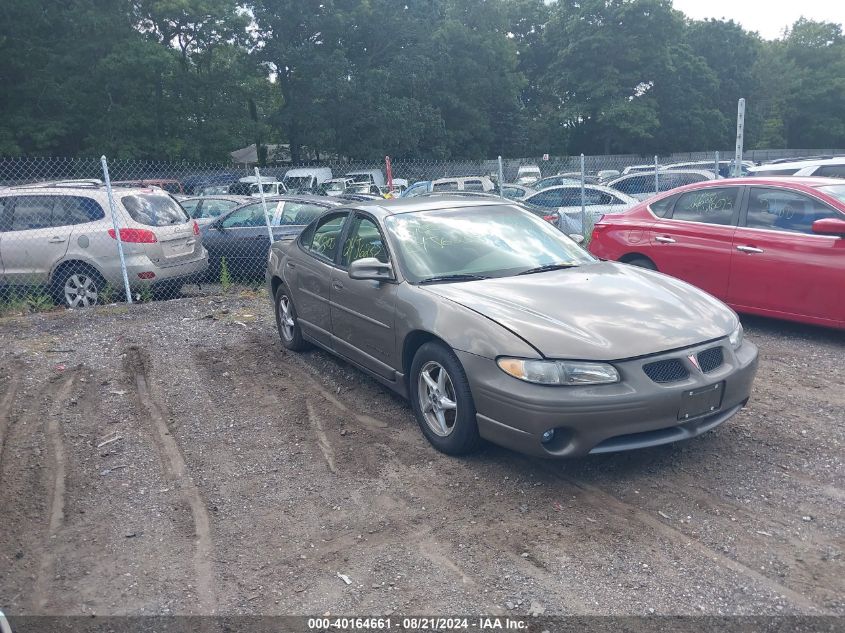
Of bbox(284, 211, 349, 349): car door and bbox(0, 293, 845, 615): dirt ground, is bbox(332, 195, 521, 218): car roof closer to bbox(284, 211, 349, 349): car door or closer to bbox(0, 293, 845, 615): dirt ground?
bbox(284, 211, 349, 349): car door

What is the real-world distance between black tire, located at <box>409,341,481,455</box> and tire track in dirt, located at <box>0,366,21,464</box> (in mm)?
2751

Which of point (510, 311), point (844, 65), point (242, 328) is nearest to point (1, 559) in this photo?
point (510, 311)

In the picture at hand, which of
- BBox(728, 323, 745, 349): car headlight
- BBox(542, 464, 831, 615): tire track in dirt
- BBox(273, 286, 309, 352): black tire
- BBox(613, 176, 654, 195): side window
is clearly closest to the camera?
BBox(542, 464, 831, 615): tire track in dirt

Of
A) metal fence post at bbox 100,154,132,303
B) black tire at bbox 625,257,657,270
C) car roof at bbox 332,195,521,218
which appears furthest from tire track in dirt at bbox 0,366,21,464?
black tire at bbox 625,257,657,270

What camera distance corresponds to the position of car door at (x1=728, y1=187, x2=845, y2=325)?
250 inches

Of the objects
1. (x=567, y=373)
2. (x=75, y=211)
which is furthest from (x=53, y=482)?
(x=75, y=211)

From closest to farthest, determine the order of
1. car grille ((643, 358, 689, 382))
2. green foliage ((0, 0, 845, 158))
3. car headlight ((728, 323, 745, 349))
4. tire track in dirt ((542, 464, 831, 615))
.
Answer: tire track in dirt ((542, 464, 831, 615)) → car grille ((643, 358, 689, 382)) → car headlight ((728, 323, 745, 349)) → green foliage ((0, 0, 845, 158))

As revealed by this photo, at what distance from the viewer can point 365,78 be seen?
34.9 m

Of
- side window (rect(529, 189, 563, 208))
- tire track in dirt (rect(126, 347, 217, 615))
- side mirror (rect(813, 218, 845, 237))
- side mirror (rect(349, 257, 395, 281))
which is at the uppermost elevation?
side mirror (rect(349, 257, 395, 281))

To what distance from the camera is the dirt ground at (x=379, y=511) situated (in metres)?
3.12

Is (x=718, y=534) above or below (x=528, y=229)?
below

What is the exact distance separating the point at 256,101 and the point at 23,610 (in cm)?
3635

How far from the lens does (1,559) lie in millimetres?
3494

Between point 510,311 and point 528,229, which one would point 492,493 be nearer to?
point 510,311
